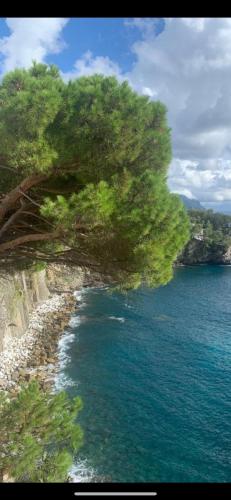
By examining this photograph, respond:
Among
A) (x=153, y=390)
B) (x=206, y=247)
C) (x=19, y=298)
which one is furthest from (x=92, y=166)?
(x=206, y=247)

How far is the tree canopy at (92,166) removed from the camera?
381 centimetres

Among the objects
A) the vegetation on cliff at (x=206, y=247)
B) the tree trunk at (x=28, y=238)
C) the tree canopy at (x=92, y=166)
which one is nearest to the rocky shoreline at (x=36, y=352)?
the tree trunk at (x=28, y=238)

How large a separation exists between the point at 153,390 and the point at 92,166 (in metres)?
12.2

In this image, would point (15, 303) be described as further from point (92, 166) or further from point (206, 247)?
point (206, 247)

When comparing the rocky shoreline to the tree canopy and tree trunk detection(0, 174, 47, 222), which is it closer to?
tree trunk detection(0, 174, 47, 222)

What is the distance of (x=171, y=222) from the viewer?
434 cm

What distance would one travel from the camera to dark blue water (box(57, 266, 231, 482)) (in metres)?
10.7

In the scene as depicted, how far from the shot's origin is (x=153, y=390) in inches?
576

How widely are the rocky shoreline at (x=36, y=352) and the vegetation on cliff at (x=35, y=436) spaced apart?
357 inches

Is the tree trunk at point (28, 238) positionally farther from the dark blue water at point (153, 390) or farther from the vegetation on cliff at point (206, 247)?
the vegetation on cliff at point (206, 247)

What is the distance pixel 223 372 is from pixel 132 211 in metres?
14.8

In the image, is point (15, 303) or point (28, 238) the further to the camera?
point (15, 303)

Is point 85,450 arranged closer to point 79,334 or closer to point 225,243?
point 79,334

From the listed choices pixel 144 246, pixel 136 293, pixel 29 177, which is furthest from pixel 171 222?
pixel 136 293
